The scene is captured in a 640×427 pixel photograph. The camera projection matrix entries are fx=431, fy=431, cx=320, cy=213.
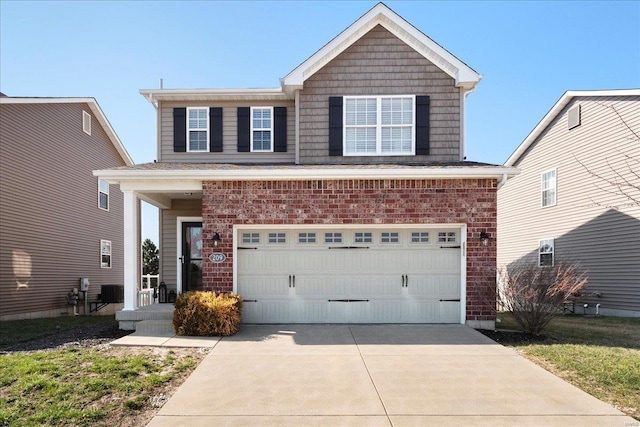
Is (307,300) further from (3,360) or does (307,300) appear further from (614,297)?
(614,297)

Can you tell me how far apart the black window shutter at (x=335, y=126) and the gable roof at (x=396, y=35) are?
98 centimetres

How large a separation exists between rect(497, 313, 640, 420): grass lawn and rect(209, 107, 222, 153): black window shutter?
844 cm

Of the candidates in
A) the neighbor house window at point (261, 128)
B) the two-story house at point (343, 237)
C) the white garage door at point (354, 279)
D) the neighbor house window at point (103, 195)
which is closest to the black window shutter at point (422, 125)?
the two-story house at point (343, 237)

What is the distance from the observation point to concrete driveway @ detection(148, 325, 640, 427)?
4.66 m

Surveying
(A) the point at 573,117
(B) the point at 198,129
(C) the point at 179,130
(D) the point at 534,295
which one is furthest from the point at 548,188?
(C) the point at 179,130

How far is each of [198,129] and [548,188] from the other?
42.6ft

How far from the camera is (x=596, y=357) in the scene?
6.93 meters

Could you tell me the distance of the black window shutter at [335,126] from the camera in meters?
11.1

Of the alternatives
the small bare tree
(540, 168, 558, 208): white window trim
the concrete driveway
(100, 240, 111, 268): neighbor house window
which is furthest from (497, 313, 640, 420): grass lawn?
(100, 240, 111, 268): neighbor house window

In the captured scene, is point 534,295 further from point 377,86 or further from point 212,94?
point 212,94

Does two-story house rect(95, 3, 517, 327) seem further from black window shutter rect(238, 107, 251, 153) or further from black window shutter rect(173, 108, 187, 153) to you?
black window shutter rect(238, 107, 251, 153)

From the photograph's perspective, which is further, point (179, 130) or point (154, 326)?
point (179, 130)

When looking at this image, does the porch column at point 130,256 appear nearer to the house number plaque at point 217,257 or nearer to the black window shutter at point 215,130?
the house number plaque at point 217,257

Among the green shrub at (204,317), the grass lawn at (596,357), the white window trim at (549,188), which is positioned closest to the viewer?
the grass lawn at (596,357)
